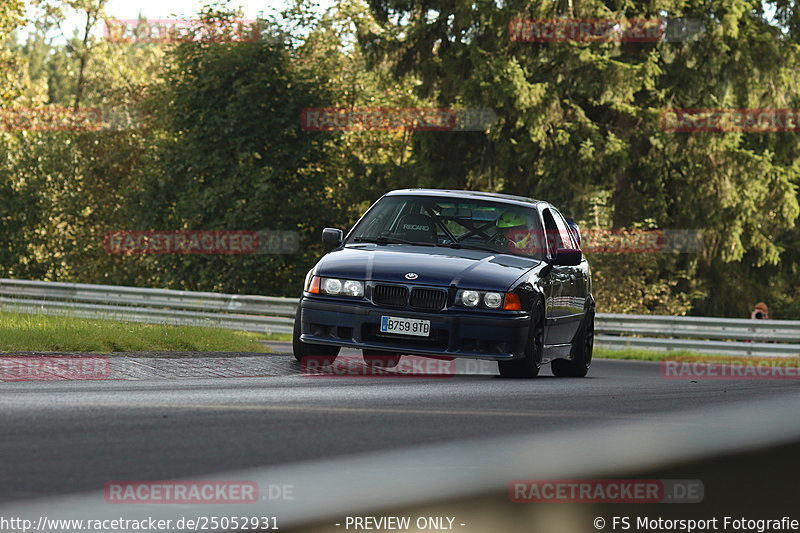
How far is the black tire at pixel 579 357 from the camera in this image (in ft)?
44.1

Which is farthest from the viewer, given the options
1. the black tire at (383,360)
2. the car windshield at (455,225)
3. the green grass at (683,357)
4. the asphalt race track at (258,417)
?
the green grass at (683,357)

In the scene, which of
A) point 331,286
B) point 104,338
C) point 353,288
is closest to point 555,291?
point 353,288

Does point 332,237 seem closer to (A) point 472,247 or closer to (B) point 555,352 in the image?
(A) point 472,247

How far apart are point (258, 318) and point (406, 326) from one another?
1901cm

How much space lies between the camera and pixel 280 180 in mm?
39281

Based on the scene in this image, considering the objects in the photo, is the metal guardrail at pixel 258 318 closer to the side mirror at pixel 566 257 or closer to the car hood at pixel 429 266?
the car hood at pixel 429 266

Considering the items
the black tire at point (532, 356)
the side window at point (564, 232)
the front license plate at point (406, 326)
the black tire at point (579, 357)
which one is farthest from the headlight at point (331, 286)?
the black tire at point (579, 357)

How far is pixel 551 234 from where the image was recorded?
13.0 meters

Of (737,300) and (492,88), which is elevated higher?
(492,88)

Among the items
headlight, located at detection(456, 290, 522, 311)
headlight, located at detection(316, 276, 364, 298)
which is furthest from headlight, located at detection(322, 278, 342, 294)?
headlight, located at detection(456, 290, 522, 311)

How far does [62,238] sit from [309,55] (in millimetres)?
11171

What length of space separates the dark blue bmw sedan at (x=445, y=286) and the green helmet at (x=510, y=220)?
0.5 inches

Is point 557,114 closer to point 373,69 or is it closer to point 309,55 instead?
Result: point 373,69

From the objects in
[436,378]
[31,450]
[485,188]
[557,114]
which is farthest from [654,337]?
[31,450]
